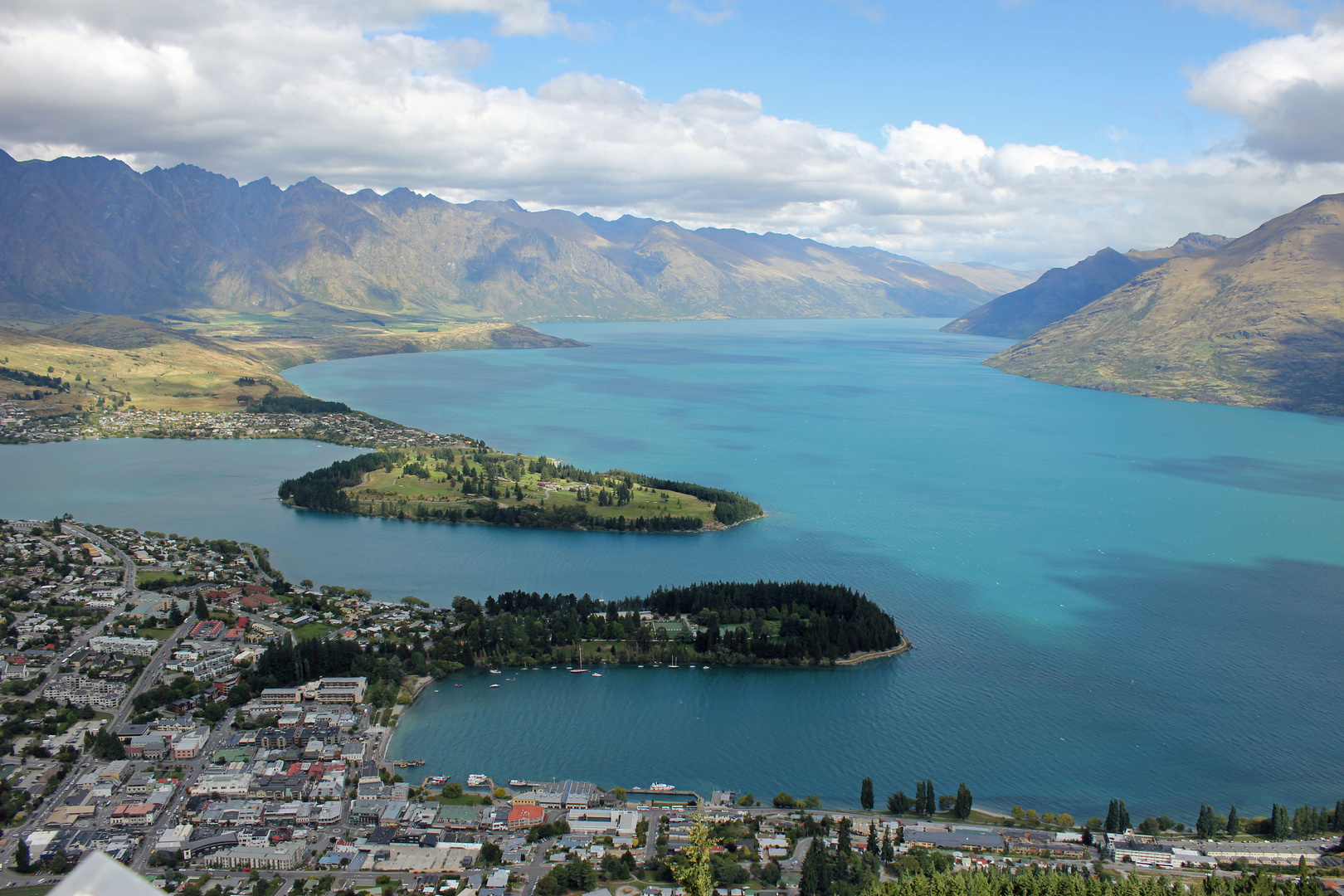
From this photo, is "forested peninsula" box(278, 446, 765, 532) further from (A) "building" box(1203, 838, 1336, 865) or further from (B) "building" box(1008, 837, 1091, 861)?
(A) "building" box(1203, 838, 1336, 865)

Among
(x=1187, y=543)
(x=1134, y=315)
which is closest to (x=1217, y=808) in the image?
(x=1187, y=543)

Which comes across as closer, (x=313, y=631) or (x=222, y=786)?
(x=222, y=786)

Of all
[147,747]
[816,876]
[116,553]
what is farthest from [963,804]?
[116,553]

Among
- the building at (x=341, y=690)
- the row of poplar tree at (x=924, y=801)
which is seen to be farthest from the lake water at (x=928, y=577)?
the building at (x=341, y=690)

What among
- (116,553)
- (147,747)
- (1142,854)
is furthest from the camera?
(116,553)

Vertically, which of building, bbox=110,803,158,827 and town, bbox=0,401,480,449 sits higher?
town, bbox=0,401,480,449

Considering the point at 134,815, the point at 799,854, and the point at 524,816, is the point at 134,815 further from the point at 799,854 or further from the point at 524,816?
the point at 799,854

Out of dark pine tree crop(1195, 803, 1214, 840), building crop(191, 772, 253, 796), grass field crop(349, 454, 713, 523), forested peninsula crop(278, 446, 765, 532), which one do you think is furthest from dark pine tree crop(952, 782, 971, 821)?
grass field crop(349, 454, 713, 523)
